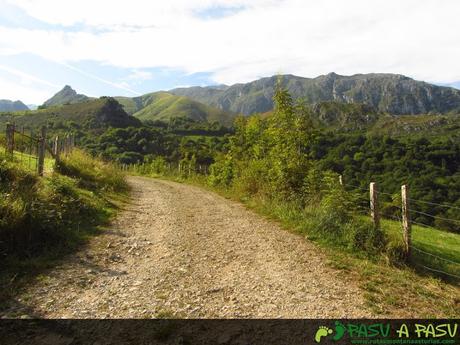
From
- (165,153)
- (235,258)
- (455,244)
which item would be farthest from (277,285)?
(165,153)

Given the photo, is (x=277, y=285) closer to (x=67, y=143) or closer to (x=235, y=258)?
(x=235, y=258)

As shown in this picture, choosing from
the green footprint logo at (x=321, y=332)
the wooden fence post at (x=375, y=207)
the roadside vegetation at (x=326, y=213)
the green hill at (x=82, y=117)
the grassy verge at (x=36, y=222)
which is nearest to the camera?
the green footprint logo at (x=321, y=332)

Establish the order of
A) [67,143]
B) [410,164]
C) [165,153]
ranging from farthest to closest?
[165,153] → [410,164] → [67,143]

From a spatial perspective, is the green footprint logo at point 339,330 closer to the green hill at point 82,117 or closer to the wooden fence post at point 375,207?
the wooden fence post at point 375,207

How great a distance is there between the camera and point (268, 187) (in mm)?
15438

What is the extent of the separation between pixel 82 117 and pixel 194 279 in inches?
5288

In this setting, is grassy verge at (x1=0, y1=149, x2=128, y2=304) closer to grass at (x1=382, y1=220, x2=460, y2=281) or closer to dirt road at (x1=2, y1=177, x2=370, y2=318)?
dirt road at (x1=2, y1=177, x2=370, y2=318)

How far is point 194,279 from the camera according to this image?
6.42 m

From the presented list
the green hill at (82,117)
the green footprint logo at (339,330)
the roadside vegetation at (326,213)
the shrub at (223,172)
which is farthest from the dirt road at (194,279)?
the green hill at (82,117)

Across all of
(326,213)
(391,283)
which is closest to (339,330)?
(391,283)

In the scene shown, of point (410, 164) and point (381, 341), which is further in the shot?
point (410, 164)

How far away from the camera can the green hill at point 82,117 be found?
116062mm

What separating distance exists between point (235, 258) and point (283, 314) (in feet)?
9.28

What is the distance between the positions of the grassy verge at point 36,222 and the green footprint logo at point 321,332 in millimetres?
4837
